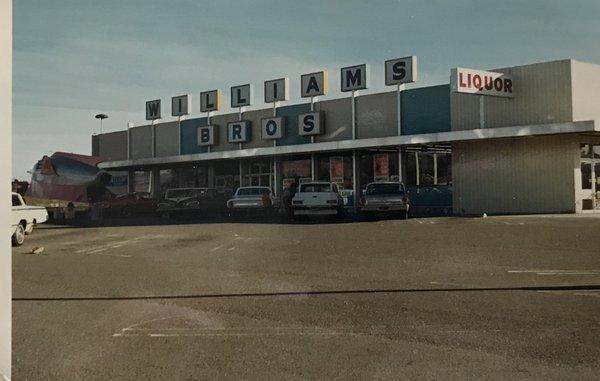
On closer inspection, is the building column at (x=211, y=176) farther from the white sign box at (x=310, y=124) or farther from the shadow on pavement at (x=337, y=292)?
the shadow on pavement at (x=337, y=292)

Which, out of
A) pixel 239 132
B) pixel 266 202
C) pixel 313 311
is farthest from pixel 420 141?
pixel 313 311

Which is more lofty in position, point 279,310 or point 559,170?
point 559,170

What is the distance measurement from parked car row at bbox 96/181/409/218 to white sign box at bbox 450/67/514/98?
5.23 m

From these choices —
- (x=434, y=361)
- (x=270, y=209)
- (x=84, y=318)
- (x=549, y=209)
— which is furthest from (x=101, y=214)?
(x=434, y=361)

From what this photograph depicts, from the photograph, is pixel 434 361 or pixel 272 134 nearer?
pixel 434 361

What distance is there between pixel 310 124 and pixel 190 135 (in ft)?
37.6

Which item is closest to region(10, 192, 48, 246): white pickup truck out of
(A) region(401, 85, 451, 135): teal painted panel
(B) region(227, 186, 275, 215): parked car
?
(B) region(227, 186, 275, 215): parked car

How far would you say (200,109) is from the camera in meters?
40.2

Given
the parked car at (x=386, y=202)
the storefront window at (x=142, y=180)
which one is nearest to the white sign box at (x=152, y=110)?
the storefront window at (x=142, y=180)

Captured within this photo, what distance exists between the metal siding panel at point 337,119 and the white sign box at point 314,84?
808 millimetres

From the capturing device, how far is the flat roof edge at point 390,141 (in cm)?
2361

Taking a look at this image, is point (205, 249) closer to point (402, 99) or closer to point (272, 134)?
point (402, 99)

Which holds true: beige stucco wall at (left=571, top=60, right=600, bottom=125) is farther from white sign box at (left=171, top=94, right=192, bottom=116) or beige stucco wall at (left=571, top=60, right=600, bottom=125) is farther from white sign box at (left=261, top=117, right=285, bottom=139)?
white sign box at (left=171, top=94, right=192, bottom=116)

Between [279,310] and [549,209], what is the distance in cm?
2117
